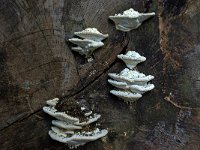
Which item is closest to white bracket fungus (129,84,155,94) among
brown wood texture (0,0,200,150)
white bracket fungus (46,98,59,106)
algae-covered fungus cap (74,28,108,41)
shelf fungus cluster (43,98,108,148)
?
brown wood texture (0,0,200,150)

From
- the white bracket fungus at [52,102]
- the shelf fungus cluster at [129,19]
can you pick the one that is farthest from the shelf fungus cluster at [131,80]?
the white bracket fungus at [52,102]

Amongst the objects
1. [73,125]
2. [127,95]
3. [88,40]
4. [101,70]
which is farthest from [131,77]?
[73,125]

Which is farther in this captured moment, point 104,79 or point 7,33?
point 104,79

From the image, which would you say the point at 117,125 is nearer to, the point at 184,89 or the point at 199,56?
the point at 184,89

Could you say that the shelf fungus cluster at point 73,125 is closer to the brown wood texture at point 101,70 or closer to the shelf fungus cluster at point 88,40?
the brown wood texture at point 101,70

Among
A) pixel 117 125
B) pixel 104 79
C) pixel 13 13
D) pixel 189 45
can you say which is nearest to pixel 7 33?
pixel 13 13

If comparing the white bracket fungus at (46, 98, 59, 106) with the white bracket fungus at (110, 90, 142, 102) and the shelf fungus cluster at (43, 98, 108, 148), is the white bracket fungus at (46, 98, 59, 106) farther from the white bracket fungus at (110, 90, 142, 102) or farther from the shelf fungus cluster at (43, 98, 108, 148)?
the white bracket fungus at (110, 90, 142, 102)
